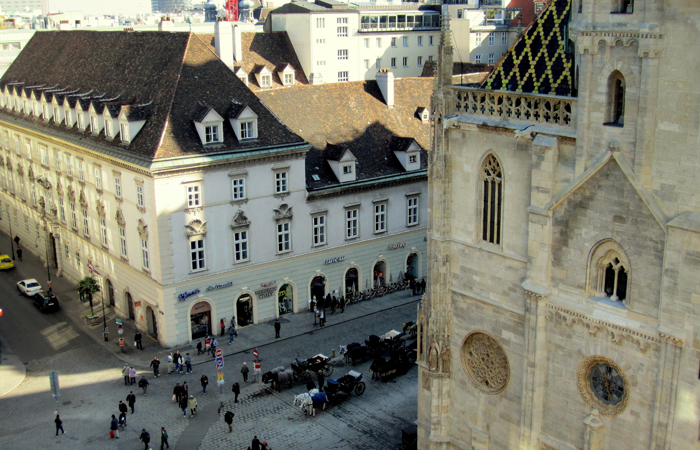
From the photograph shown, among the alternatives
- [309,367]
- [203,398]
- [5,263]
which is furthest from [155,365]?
[5,263]

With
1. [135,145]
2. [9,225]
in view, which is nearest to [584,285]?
[135,145]

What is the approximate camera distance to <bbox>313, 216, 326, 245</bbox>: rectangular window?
192 feet

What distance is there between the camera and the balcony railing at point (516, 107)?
2886cm

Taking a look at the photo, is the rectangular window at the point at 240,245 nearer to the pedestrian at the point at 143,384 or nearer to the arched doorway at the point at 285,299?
the arched doorway at the point at 285,299

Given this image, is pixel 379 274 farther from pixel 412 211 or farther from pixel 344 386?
pixel 344 386

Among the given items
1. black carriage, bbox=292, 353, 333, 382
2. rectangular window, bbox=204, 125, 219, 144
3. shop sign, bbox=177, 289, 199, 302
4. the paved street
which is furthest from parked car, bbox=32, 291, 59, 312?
black carriage, bbox=292, 353, 333, 382

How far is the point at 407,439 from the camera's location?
38406 millimetres

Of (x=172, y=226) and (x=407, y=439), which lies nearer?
(x=407, y=439)

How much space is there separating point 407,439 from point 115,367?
21305mm

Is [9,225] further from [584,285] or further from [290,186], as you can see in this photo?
[584,285]

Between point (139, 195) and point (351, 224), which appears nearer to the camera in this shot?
point (139, 195)

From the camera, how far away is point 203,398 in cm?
4625

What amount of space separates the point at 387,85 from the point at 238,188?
734 inches

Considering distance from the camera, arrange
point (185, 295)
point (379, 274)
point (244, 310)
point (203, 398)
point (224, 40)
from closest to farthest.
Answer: point (203, 398), point (185, 295), point (244, 310), point (379, 274), point (224, 40)
